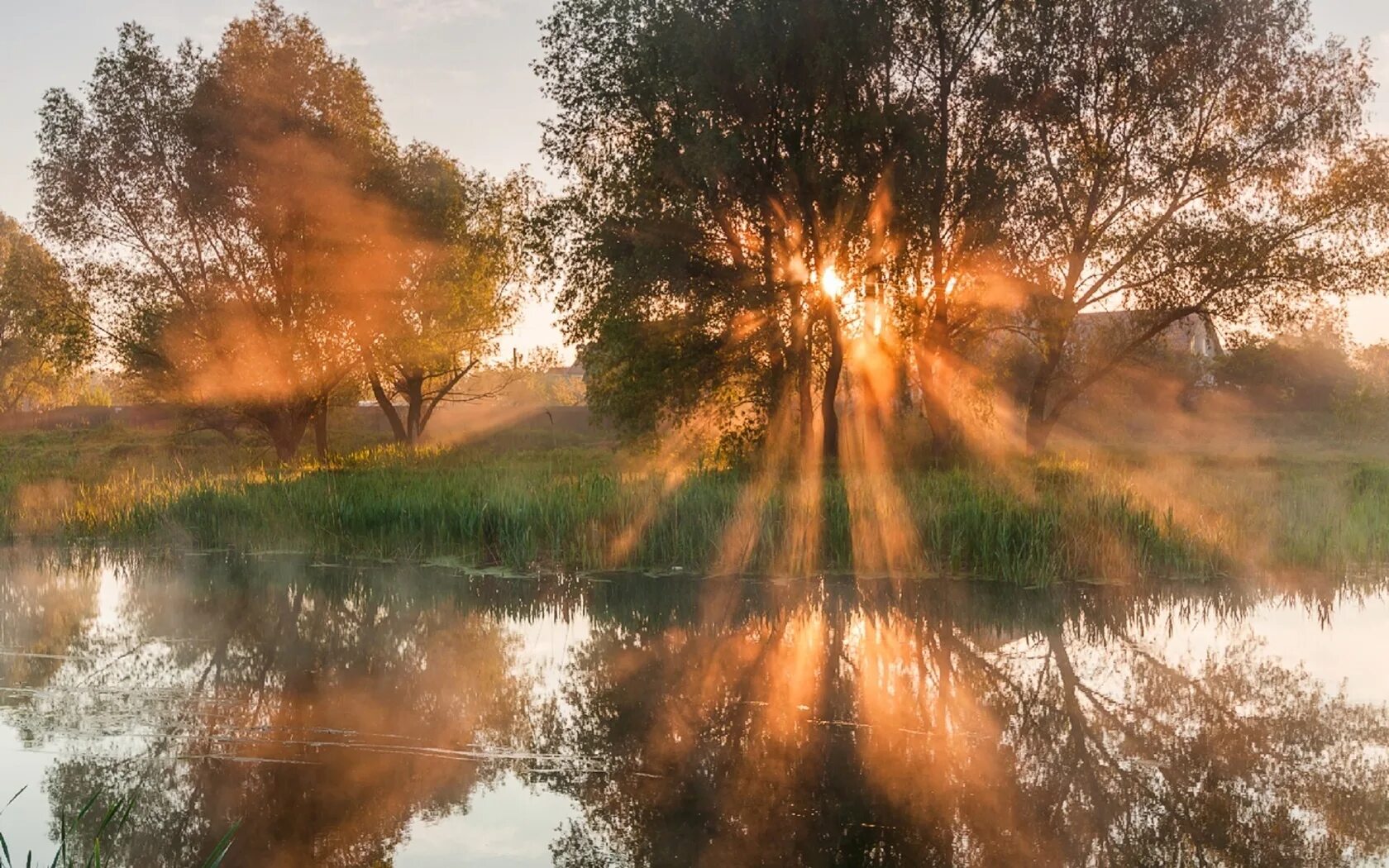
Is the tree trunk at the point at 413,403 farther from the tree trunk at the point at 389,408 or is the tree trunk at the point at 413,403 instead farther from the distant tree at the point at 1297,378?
the distant tree at the point at 1297,378

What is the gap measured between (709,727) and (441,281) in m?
25.0

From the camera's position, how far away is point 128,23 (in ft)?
79.7

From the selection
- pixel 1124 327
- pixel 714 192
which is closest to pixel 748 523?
pixel 714 192

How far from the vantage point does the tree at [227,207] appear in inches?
958

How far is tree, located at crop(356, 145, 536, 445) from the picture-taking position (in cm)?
2805

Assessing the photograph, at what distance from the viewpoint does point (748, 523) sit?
12930 millimetres

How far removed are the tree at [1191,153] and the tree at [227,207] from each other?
1543cm

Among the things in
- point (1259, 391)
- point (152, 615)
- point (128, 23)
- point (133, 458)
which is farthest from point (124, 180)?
point (1259, 391)

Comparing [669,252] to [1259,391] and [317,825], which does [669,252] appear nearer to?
[317,825]

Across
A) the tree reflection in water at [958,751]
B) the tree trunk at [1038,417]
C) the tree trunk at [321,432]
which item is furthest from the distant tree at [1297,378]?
the tree reflection in water at [958,751]

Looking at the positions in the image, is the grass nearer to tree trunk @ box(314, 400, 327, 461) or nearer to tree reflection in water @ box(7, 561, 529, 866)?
tree reflection in water @ box(7, 561, 529, 866)

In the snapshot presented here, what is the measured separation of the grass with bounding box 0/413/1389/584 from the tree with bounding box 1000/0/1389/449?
231 inches

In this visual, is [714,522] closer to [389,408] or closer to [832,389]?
[832,389]

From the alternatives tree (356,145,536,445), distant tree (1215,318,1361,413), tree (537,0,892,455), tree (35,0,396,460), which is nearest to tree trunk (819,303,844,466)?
tree (537,0,892,455)
